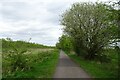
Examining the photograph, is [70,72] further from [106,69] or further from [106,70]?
[106,69]

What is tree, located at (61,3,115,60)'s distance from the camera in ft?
140

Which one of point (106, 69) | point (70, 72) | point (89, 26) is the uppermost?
point (89, 26)

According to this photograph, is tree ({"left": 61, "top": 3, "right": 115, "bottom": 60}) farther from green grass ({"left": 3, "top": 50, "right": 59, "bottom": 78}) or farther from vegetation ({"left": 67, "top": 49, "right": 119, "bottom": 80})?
vegetation ({"left": 67, "top": 49, "right": 119, "bottom": 80})

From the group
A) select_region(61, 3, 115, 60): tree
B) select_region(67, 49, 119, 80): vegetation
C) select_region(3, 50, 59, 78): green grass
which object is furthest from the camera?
select_region(61, 3, 115, 60): tree

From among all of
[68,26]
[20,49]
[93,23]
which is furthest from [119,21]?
[68,26]

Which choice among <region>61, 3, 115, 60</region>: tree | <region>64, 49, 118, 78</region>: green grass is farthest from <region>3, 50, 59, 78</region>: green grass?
<region>61, 3, 115, 60</region>: tree

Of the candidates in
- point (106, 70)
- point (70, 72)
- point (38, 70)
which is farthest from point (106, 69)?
point (38, 70)

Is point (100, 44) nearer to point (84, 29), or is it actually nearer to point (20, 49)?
point (84, 29)

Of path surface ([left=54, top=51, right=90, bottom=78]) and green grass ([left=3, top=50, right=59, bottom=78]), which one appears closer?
green grass ([left=3, top=50, right=59, bottom=78])

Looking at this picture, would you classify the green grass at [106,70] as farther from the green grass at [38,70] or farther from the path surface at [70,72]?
the green grass at [38,70]

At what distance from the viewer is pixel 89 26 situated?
43.5m

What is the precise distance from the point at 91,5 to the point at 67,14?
4.55 m

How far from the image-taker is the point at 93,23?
143 ft

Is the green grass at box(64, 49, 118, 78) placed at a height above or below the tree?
below
